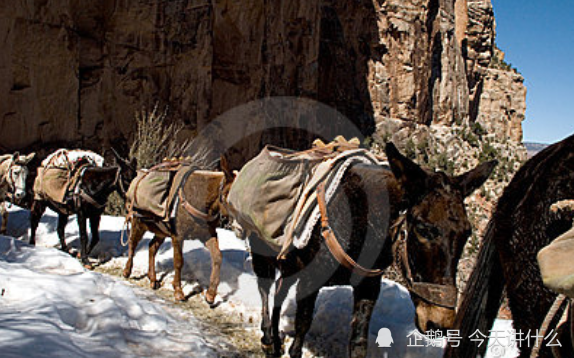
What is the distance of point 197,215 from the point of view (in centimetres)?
525

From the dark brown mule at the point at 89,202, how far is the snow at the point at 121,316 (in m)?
1.97

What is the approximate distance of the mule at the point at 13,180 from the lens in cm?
780

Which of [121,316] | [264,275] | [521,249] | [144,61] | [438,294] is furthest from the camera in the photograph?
[144,61]

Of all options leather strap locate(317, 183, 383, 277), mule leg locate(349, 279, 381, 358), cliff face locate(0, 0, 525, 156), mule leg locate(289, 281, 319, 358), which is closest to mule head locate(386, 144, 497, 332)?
leather strap locate(317, 183, 383, 277)

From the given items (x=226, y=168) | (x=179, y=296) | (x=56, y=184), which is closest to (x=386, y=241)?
(x=226, y=168)

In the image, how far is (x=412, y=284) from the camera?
235 cm

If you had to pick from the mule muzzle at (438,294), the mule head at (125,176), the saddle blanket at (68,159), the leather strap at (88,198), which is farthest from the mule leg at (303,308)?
the saddle blanket at (68,159)

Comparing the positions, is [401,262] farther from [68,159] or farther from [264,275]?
[68,159]

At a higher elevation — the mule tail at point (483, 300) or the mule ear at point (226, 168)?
the mule ear at point (226, 168)

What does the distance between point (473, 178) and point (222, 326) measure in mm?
3057

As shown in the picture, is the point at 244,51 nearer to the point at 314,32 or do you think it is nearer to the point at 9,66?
the point at 314,32

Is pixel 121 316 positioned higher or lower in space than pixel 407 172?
lower

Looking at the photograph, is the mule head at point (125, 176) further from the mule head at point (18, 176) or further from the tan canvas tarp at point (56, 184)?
the mule head at point (18, 176)

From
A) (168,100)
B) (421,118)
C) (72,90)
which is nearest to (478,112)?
(421,118)
